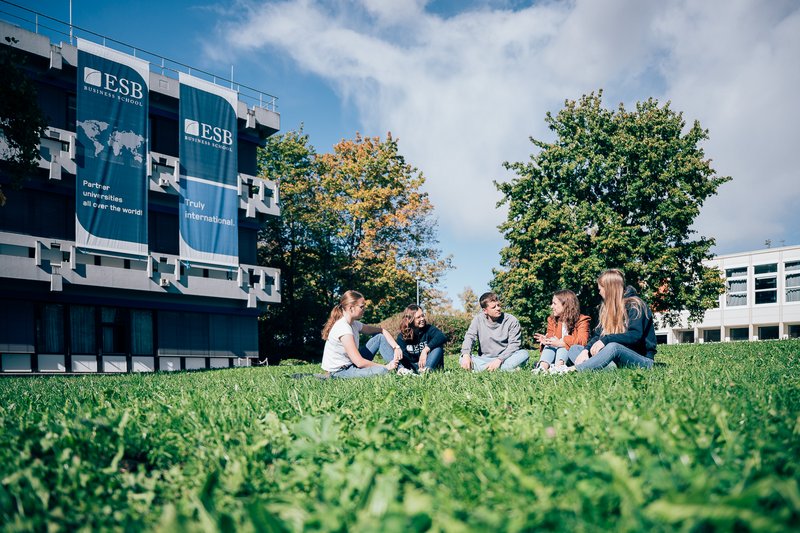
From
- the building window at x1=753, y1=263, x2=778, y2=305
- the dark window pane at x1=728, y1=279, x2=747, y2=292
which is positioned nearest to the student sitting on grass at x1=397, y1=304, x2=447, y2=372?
the building window at x1=753, y1=263, x2=778, y2=305

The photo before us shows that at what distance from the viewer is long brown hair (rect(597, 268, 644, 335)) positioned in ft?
24.6

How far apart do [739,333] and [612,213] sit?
51.0 meters

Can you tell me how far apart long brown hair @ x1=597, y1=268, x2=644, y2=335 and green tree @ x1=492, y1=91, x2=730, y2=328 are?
18529 mm

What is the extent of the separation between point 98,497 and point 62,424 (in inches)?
42.2

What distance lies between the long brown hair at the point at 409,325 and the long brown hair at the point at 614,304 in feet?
11.2

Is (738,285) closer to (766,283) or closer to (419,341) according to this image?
(766,283)

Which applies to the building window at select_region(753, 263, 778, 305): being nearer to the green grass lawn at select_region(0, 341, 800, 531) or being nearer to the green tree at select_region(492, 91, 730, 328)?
the green tree at select_region(492, 91, 730, 328)

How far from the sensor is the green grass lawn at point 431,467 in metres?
1.54

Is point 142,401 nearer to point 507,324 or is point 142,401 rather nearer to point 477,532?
point 477,532

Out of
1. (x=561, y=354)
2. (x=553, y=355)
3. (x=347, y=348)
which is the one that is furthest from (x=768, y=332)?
(x=347, y=348)

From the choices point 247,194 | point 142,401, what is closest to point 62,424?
point 142,401

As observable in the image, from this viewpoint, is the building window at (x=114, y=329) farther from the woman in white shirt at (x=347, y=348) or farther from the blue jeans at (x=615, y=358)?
the blue jeans at (x=615, y=358)

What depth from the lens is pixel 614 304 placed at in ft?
25.0

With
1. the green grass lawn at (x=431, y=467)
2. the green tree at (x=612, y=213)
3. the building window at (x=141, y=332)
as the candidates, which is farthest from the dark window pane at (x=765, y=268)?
the green grass lawn at (x=431, y=467)
